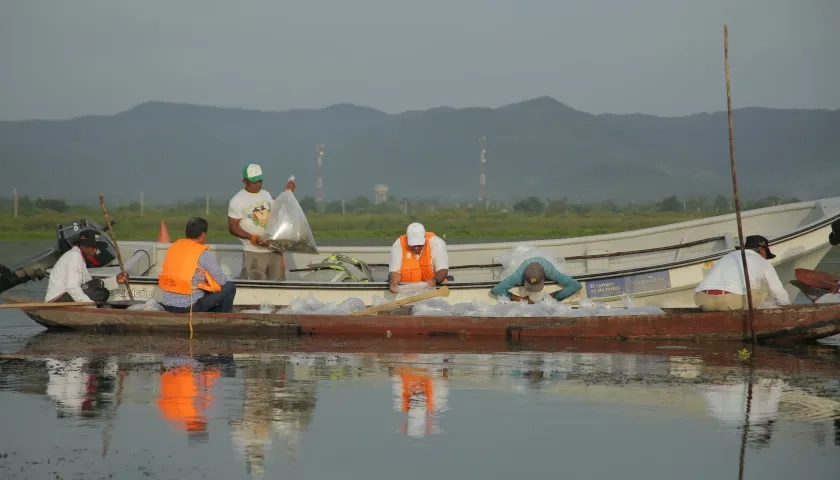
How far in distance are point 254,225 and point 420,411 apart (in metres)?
6.51

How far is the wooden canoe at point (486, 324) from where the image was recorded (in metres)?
13.7

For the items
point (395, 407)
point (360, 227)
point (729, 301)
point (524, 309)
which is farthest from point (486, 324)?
point (360, 227)

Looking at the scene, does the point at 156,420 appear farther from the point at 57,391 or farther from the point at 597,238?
the point at 597,238

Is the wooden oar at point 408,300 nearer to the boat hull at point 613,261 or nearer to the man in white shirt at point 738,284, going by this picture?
the boat hull at point 613,261

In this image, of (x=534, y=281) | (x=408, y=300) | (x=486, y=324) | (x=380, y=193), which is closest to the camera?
(x=486, y=324)

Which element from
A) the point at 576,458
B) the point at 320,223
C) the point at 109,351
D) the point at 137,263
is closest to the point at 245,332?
the point at 109,351

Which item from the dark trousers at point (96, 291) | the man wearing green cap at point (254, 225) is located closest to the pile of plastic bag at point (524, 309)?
the man wearing green cap at point (254, 225)

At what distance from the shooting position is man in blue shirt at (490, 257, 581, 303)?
14.9 m

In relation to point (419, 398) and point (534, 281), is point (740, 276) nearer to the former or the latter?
point (534, 281)

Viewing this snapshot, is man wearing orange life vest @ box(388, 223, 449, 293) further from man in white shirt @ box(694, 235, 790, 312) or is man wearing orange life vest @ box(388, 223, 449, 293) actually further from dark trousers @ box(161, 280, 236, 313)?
man in white shirt @ box(694, 235, 790, 312)

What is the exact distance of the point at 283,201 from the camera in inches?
637

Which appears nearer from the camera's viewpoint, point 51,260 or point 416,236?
point 416,236

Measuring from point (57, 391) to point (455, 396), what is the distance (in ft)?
11.0

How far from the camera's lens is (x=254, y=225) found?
16.3m
